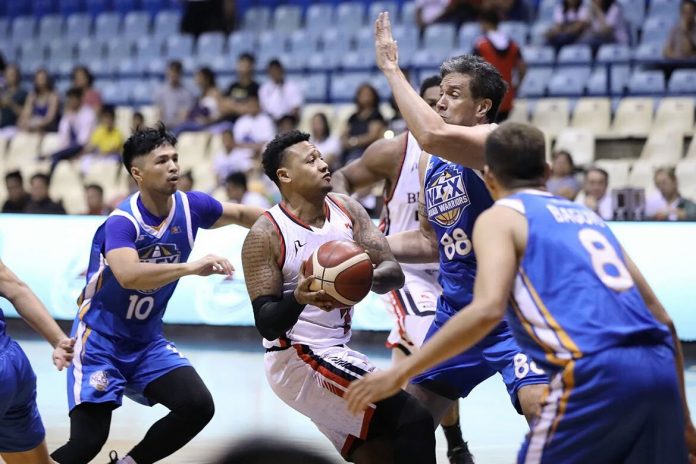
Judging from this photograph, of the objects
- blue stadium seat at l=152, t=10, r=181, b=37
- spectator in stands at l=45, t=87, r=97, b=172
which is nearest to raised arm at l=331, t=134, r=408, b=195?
Answer: spectator in stands at l=45, t=87, r=97, b=172

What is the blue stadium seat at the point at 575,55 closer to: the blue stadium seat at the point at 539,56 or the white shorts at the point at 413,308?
the blue stadium seat at the point at 539,56

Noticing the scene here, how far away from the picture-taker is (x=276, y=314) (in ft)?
14.3

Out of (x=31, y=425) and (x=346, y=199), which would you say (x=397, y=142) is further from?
(x=31, y=425)

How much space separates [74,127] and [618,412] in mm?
12875

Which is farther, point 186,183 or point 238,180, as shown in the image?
point 186,183

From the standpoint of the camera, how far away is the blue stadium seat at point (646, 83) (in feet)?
41.1

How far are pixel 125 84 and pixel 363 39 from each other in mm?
3868

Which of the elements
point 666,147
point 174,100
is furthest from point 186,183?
point 666,147

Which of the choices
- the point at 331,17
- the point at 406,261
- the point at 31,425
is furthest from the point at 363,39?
the point at 31,425

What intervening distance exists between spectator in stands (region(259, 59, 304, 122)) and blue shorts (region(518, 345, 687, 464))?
34.8 ft

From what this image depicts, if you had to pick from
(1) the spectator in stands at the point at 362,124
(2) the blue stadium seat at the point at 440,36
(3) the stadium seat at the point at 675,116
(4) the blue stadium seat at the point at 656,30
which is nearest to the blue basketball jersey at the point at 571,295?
(1) the spectator in stands at the point at 362,124

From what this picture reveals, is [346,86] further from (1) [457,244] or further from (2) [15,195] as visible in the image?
(1) [457,244]

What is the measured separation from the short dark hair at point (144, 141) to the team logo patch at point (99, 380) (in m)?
1.01

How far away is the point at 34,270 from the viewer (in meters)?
10.3
